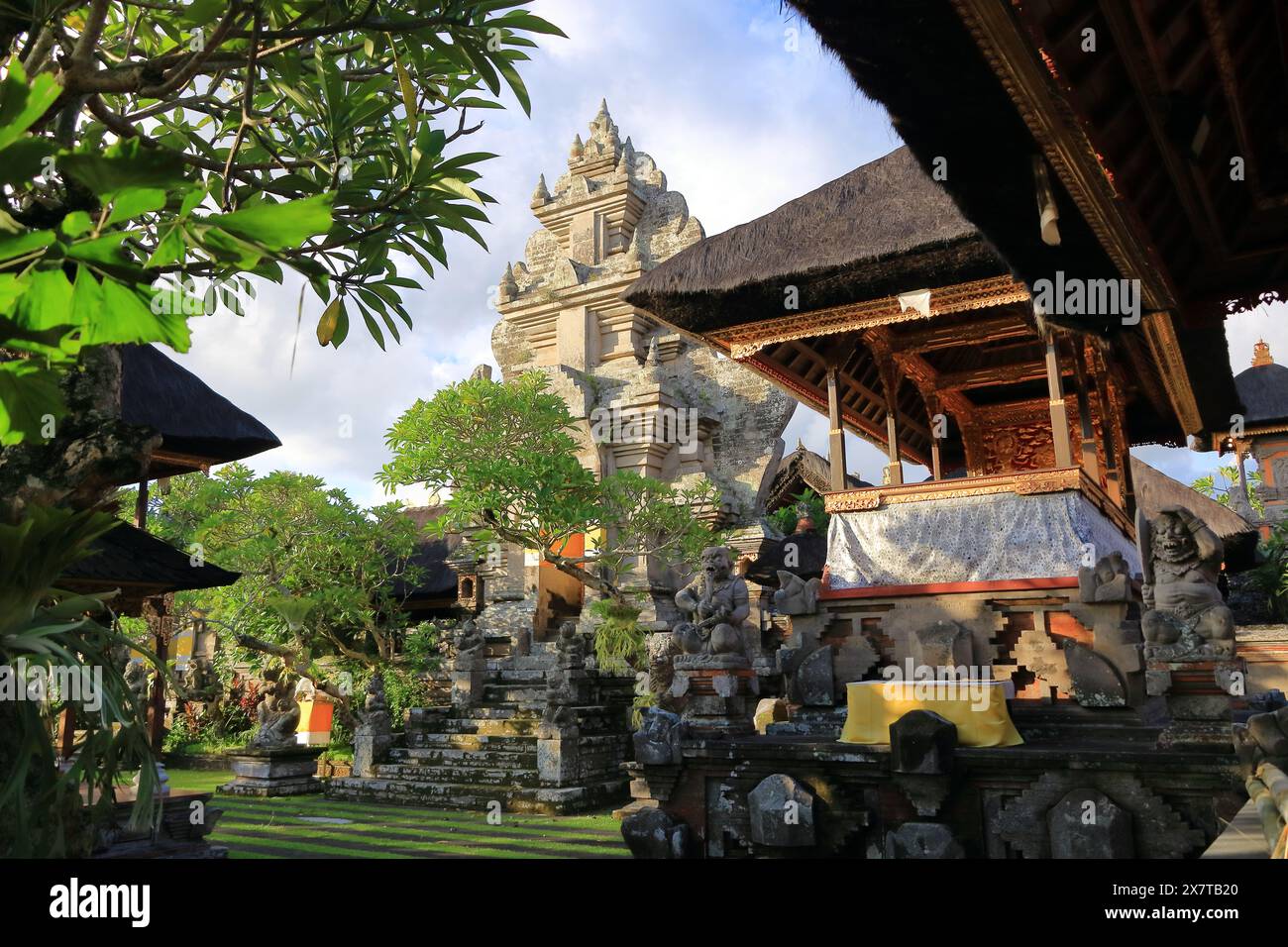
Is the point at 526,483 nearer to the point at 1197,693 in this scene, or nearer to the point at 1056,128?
the point at 1197,693

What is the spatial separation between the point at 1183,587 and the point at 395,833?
7.47 meters

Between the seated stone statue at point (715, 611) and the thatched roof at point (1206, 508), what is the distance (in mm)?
9977

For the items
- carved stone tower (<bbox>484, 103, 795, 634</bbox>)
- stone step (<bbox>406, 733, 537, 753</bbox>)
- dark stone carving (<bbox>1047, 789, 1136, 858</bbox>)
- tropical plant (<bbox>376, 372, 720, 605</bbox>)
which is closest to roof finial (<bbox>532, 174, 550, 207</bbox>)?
carved stone tower (<bbox>484, 103, 795, 634</bbox>)

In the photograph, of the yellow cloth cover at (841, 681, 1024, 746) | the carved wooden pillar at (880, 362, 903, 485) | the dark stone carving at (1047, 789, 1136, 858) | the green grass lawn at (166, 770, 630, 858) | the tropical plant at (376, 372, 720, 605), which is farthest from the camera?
the tropical plant at (376, 372, 720, 605)

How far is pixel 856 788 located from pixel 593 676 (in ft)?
22.3

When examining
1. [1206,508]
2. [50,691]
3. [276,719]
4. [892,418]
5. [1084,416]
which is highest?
[892,418]

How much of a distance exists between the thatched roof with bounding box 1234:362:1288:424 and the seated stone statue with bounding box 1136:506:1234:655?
21.2m

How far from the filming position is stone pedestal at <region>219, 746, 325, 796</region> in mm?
12148

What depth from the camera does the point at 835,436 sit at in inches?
429

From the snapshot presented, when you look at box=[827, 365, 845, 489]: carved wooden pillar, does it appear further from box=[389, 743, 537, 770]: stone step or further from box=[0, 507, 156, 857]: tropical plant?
box=[0, 507, 156, 857]: tropical plant

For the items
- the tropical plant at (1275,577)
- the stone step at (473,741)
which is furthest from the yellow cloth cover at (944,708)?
the tropical plant at (1275,577)

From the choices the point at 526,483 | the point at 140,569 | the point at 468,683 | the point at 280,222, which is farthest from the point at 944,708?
the point at 468,683

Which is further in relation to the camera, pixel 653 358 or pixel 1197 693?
pixel 653 358
